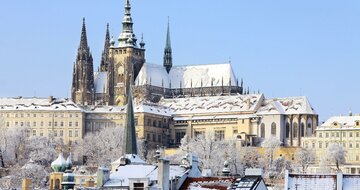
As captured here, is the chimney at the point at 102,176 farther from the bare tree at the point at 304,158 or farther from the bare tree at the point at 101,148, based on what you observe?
the bare tree at the point at 304,158

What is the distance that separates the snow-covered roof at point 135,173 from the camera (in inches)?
2174

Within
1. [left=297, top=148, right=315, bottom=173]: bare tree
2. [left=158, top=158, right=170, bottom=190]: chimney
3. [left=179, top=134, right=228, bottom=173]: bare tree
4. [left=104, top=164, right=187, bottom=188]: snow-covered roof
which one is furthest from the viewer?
[left=297, top=148, right=315, bottom=173]: bare tree

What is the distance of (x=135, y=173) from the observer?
59.5m

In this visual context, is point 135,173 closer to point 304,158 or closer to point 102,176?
point 102,176

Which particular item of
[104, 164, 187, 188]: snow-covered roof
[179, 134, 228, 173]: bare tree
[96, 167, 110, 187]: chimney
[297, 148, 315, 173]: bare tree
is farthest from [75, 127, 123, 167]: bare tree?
[96, 167, 110, 187]: chimney

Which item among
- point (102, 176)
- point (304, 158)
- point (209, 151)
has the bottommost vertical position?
point (304, 158)

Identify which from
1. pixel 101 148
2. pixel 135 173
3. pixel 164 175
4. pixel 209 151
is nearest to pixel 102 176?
pixel 135 173

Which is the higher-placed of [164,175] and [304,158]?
[164,175]

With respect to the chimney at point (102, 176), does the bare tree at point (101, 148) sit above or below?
below

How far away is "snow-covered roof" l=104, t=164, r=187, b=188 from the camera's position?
5522cm

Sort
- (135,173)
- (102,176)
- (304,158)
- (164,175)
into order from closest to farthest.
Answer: (164,175) → (102,176) → (135,173) → (304,158)

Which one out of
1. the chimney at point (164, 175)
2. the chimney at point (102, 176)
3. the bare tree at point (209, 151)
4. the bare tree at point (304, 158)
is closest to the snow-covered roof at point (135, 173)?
the chimney at point (102, 176)

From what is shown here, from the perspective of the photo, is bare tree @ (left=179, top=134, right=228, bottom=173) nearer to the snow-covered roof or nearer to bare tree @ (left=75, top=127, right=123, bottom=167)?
bare tree @ (left=75, top=127, right=123, bottom=167)

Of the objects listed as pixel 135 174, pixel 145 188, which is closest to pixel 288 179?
pixel 145 188
